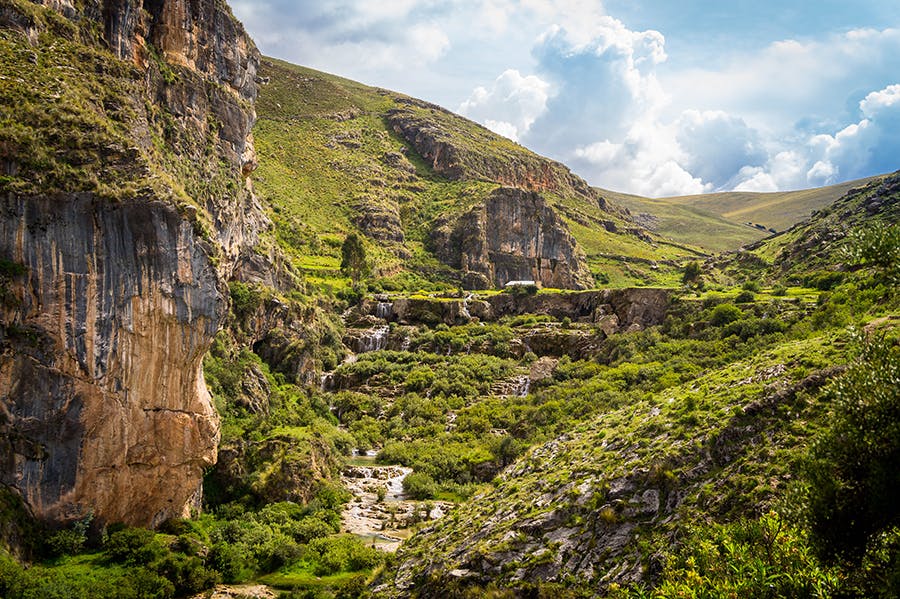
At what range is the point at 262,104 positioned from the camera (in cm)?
15100

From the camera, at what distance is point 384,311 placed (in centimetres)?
8850

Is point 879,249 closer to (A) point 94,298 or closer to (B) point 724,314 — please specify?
(A) point 94,298

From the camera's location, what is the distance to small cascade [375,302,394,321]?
88.1 m

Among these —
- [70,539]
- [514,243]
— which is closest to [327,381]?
[70,539]

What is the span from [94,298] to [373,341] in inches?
2158

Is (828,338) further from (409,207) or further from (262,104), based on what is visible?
(262,104)

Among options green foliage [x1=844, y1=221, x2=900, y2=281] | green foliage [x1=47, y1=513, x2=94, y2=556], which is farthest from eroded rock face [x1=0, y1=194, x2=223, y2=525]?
green foliage [x1=844, y1=221, x2=900, y2=281]

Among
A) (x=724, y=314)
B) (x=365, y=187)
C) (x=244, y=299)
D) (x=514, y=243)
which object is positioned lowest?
(x=724, y=314)

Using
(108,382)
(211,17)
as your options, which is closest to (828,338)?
(108,382)

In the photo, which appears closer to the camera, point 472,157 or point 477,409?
point 477,409

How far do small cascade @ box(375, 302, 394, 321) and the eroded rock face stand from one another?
5734cm

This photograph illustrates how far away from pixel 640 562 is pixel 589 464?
7.29 m

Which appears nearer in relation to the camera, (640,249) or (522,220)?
A: (522,220)

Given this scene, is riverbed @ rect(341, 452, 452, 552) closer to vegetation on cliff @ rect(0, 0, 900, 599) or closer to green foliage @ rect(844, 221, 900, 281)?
vegetation on cliff @ rect(0, 0, 900, 599)
